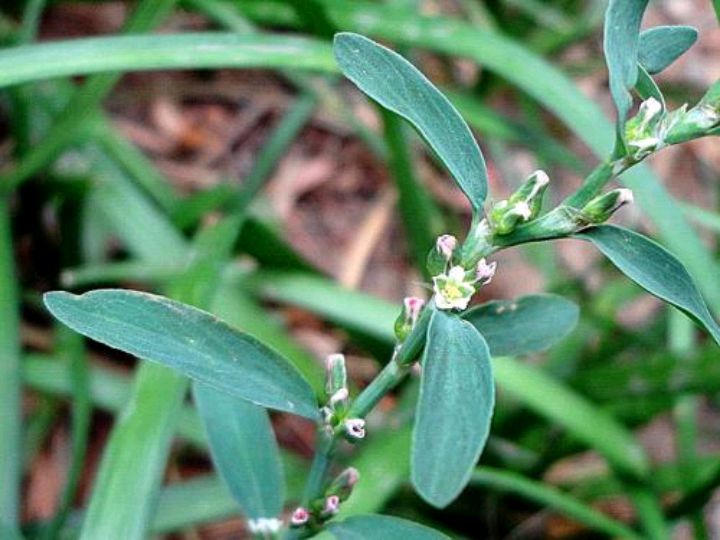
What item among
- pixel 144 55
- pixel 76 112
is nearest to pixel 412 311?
pixel 144 55

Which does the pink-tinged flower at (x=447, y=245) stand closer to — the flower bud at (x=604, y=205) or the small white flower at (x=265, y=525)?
the flower bud at (x=604, y=205)

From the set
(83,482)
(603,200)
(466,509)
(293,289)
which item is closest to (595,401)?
(466,509)

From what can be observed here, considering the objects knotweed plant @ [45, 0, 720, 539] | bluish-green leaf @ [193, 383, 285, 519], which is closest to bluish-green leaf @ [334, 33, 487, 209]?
knotweed plant @ [45, 0, 720, 539]

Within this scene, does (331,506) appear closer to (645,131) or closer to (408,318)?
(408,318)

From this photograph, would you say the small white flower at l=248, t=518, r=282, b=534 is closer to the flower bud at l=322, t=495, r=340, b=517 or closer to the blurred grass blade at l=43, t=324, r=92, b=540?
the flower bud at l=322, t=495, r=340, b=517

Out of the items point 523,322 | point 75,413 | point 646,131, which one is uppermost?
point 646,131
